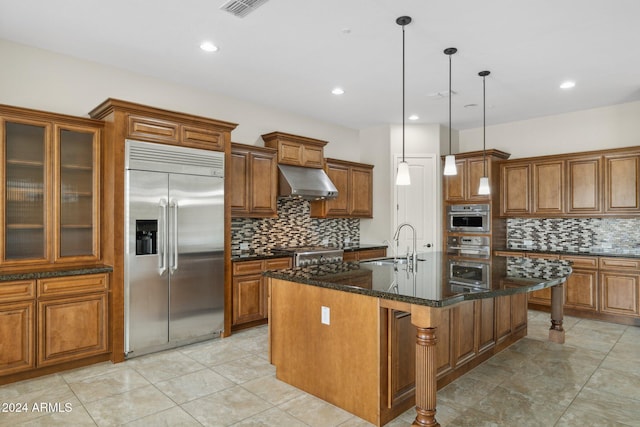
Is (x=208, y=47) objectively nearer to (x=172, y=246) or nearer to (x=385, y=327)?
(x=172, y=246)

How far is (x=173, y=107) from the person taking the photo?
4.69 metres

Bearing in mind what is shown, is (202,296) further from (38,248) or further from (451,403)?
(451,403)

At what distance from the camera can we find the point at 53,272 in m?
3.36

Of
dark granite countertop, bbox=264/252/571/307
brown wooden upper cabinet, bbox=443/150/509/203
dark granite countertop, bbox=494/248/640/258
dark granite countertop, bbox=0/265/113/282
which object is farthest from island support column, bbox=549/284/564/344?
dark granite countertop, bbox=0/265/113/282

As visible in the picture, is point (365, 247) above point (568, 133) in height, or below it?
below

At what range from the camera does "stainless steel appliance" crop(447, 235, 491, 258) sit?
20.3 ft

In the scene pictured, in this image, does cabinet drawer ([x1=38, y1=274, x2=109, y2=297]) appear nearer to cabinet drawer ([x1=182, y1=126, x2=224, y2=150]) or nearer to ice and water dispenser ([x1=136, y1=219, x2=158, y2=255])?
ice and water dispenser ([x1=136, y1=219, x2=158, y2=255])

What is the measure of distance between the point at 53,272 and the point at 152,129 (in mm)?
1601

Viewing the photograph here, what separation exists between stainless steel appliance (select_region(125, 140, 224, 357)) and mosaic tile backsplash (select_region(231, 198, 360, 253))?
0.93m

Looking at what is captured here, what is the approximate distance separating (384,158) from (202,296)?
156 inches

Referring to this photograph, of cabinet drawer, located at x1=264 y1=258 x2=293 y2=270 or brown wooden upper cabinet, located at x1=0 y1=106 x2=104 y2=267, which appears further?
cabinet drawer, located at x1=264 y1=258 x2=293 y2=270

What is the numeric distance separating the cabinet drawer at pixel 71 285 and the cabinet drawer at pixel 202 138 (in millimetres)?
1609

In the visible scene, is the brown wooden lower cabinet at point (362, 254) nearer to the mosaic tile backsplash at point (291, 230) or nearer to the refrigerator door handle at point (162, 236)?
the mosaic tile backsplash at point (291, 230)

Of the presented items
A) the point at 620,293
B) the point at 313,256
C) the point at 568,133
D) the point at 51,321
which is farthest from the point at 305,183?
the point at 620,293
